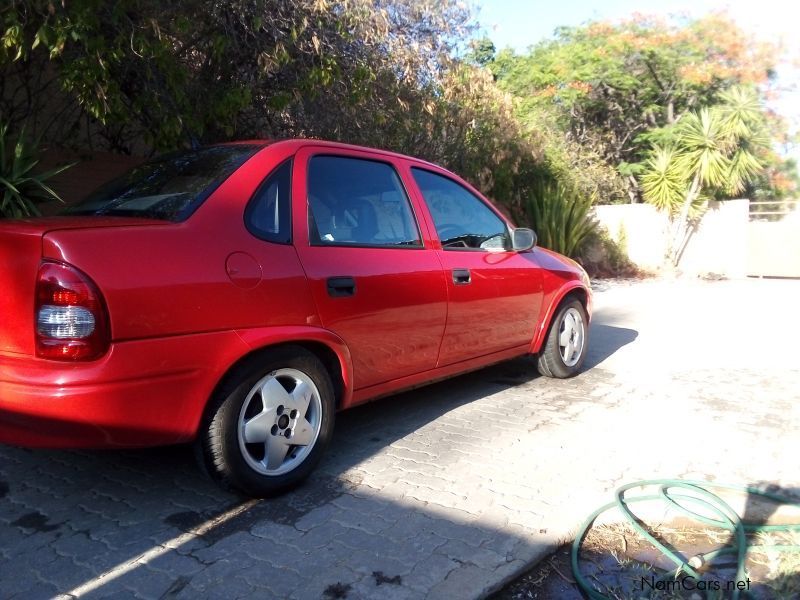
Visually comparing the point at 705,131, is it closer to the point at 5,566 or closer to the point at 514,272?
the point at 514,272

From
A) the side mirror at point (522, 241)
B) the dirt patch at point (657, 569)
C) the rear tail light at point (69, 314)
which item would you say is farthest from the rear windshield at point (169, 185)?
the dirt patch at point (657, 569)

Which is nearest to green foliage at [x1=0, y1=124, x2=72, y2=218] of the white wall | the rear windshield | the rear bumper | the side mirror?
the rear windshield

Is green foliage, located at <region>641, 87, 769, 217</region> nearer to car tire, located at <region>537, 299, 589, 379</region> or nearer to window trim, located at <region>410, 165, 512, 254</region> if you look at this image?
car tire, located at <region>537, 299, 589, 379</region>

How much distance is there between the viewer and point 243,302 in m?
3.02

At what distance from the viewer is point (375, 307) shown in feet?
12.0

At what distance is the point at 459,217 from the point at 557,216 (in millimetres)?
10737

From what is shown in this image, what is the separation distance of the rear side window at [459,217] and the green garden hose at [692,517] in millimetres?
1846

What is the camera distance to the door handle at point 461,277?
169 inches

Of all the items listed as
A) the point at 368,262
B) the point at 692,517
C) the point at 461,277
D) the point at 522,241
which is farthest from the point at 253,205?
the point at 692,517

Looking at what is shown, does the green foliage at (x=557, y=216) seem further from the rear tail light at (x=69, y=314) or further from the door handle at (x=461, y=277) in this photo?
the rear tail light at (x=69, y=314)

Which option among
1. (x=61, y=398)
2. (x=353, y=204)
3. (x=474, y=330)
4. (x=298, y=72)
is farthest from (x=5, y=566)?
(x=298, y=72)

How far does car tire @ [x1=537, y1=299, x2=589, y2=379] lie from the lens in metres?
5.55

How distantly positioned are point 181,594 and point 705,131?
1665cm

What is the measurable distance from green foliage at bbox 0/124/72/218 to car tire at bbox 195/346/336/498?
3.50m
